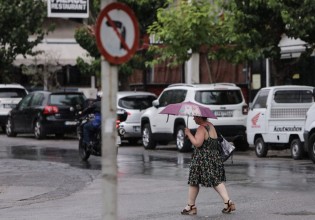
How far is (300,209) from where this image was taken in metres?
11.7

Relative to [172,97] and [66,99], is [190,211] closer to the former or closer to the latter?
[172,97]

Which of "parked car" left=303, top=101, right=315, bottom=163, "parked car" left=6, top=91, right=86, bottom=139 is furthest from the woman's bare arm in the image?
"parked car" left=6, top=91, right=86, bottom=139

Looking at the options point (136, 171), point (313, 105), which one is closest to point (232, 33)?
point (313, 105)

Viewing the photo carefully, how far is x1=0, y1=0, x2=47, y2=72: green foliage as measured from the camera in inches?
1471

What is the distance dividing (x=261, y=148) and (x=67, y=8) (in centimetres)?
712

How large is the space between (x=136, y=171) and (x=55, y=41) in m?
30.6

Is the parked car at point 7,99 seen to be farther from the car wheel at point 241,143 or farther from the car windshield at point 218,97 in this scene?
the car windshield at point 218,97

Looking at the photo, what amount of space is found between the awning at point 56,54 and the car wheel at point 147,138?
1846cm

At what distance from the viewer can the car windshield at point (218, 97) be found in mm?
22844

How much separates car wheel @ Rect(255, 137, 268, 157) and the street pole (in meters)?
14.9

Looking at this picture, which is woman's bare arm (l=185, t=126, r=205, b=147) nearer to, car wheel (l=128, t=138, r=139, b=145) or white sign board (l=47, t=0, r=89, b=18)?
white sign board (l=47, t=0, r=89, b=18)

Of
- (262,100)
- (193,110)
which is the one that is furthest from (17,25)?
(193,110)

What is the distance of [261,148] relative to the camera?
2159 centimetres

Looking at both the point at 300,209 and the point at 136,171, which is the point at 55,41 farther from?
the point at 300,209
